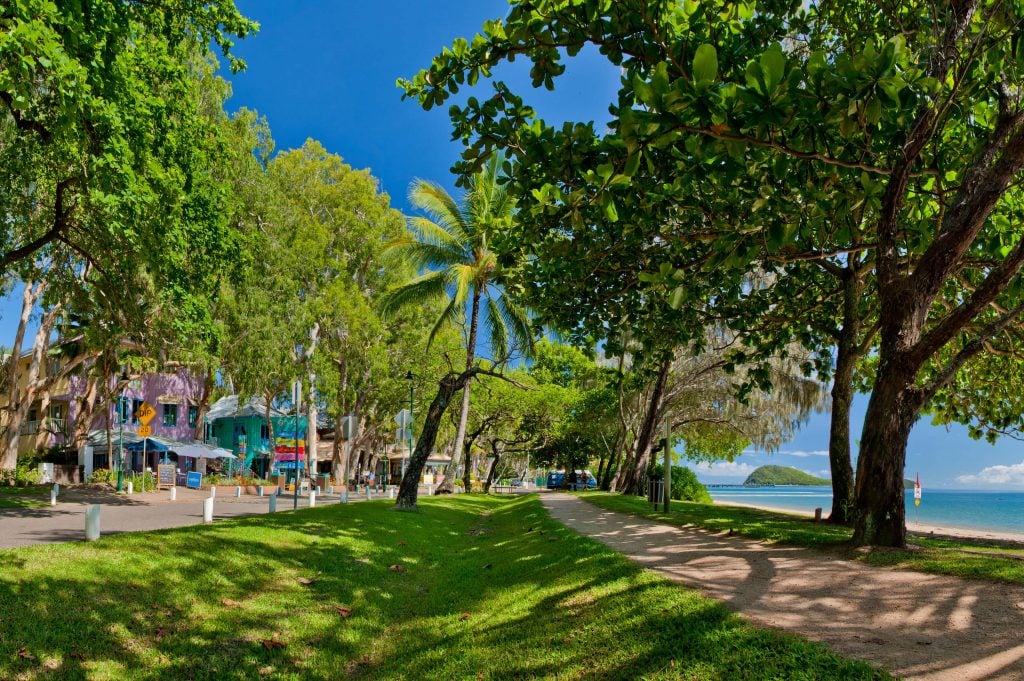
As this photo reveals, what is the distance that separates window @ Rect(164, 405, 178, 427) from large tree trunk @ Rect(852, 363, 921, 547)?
46442mm

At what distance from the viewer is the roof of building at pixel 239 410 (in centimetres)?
4964

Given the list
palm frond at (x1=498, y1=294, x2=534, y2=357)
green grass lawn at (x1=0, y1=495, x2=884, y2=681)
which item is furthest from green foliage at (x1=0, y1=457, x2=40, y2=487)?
green grass lawn at (x1=0, y1=495, x2=884, y2=681)

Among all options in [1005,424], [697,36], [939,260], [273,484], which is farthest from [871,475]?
[273,484]

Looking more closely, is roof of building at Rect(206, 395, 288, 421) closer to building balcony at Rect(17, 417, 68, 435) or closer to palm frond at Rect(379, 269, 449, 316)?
building balcony at Rect(17, 417, 68, 435)

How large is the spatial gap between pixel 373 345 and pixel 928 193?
30444 mm

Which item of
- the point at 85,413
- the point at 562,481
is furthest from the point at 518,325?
the point at 562,481

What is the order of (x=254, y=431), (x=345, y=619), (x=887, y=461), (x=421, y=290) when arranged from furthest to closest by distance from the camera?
(x=254, y=431) < (x=421, y=290) < (x=887, y=461) < (x=345, y=619)

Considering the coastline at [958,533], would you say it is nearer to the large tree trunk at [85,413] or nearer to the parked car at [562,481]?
the parked car at [562,481]

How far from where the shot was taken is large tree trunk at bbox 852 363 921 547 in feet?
27.5

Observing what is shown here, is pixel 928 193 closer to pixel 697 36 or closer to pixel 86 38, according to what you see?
pixel 697 36

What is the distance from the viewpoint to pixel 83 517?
1616 centimetres

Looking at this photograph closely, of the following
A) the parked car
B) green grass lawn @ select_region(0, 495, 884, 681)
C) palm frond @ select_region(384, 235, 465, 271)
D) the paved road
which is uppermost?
palm frond @ select_region(384, 235, 465, 271)

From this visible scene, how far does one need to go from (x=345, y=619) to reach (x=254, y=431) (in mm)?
47690

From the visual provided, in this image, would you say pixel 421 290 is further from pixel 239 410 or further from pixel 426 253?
pixel 239 410
